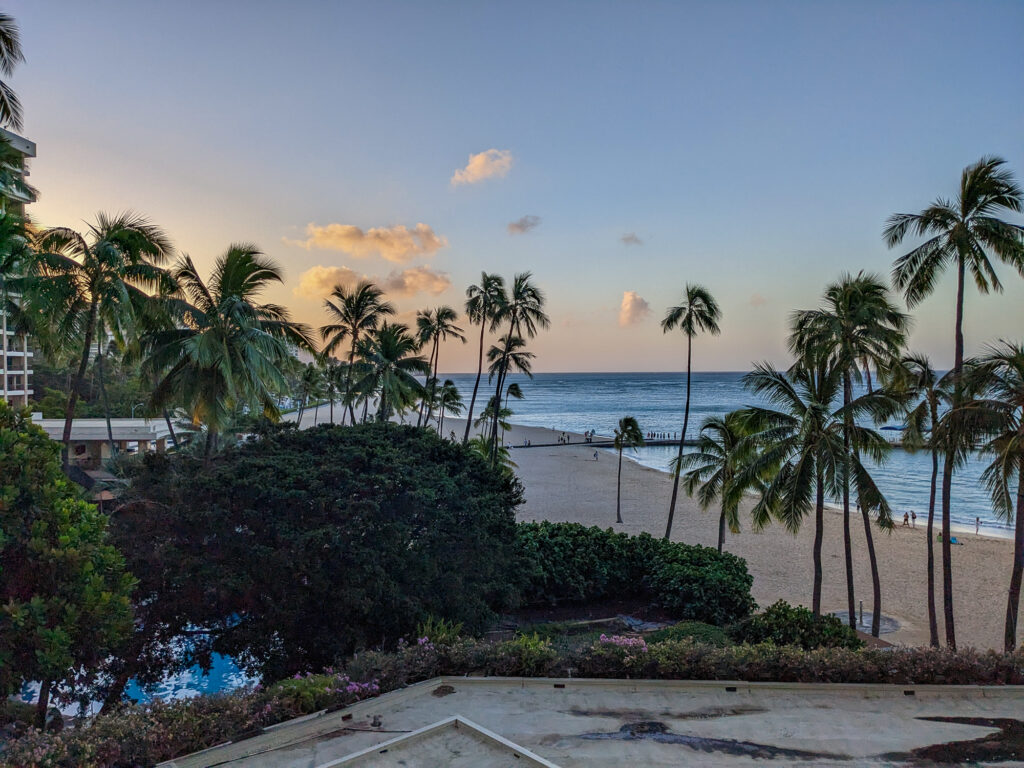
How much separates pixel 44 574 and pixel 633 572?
572 inches

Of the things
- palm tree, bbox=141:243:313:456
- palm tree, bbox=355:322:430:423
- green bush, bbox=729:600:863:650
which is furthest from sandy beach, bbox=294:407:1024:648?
palm tree, bbox=141:243:313:456

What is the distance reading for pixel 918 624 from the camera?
1881 cm

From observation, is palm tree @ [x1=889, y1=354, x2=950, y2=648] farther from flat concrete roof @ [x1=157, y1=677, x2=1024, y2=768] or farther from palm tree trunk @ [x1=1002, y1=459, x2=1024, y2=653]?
flat concrete roof @ [x1=157, y1=677, x2=1024, y2=768]

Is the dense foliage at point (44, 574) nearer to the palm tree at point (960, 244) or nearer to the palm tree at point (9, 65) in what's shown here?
the palm tree at point (9, 65)

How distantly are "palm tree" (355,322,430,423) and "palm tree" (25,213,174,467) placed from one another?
429 inches

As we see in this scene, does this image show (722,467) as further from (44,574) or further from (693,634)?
(44,574)

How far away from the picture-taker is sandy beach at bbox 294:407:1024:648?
20000 millimetres

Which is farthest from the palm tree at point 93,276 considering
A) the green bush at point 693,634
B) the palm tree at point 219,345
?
the green bush at point 693,634

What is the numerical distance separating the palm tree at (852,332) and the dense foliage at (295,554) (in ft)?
34.1

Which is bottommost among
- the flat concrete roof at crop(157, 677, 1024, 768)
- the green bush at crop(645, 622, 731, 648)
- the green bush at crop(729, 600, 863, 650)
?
the green bush at crop(645, 622, 731, 648)

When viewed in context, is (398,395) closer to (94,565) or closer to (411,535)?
(411,535)

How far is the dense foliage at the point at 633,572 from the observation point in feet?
52.0

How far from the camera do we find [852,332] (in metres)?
16.0

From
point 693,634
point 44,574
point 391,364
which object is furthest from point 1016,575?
point 391,364
